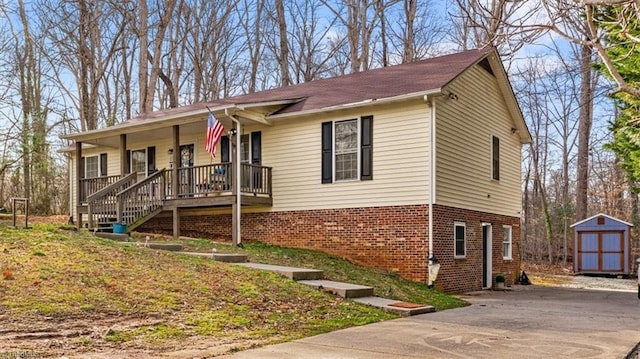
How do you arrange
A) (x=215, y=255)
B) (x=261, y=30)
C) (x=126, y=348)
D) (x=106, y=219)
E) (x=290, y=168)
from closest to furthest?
(x=126, y=348) < (x=215, y=255) < (x=290, y=168) < (x=106, y=219) < (x=261, y=30)

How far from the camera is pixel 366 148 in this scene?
14.3 metres

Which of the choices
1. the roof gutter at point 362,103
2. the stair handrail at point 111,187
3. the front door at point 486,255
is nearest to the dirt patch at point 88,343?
the roof gutter at point 362,103

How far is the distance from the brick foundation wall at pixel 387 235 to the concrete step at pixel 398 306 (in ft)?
11.8

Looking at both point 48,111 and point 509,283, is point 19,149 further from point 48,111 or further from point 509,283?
point 509,283

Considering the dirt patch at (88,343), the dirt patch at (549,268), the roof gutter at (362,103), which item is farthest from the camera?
the dirt patch at (549,268)

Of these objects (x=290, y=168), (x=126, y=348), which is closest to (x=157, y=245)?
Result: (x=290, y=168)

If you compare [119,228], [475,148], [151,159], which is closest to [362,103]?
[475,148]

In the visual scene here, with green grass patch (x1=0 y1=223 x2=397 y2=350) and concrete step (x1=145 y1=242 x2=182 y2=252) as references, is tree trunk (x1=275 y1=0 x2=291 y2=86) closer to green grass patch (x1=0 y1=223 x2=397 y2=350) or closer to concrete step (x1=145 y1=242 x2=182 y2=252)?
concrete step (x1=145 y1=242 x2=182 y2=252)

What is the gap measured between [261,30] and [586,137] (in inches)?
700

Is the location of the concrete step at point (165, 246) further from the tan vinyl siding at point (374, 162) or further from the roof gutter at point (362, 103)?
the roof gutter at point (362, 103)

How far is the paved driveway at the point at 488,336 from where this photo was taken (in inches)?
242

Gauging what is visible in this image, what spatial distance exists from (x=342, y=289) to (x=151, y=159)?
11438 millimetres

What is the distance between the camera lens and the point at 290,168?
613 inches

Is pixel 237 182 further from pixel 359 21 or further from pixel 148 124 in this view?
pixel 359 21
